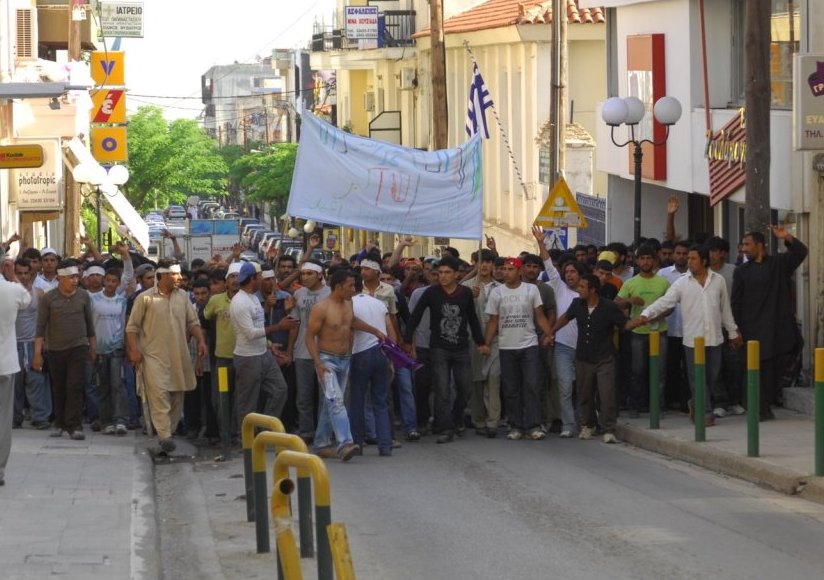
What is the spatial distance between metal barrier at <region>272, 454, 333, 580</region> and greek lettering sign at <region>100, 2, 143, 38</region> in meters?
36.7

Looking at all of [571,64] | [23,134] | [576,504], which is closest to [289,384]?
[576,504]

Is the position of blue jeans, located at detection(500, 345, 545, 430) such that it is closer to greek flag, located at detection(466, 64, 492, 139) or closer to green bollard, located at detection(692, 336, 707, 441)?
green bollard, located at detection(692, 336, 707, 441)

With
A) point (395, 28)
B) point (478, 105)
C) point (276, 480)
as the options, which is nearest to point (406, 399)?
point (276, 480)

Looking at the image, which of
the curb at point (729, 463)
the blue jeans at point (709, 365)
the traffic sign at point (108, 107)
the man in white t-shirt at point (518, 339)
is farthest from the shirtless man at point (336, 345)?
the traffic sign at point (108, 107)

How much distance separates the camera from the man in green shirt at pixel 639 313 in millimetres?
15492

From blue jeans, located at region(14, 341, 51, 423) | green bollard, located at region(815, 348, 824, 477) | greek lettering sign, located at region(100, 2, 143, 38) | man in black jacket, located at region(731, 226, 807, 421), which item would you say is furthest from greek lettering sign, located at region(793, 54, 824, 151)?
greek lettering sign, located at region(100, 2, 143, 38)

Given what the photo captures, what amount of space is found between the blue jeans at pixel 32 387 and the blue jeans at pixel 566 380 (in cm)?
540

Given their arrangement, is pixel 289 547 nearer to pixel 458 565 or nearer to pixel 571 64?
pixel 458 565

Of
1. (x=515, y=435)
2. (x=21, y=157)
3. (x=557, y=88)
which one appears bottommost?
(x=515, y=435)

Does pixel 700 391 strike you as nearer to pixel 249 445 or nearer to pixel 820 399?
pixel 820 399

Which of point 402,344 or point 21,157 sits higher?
point 21,157

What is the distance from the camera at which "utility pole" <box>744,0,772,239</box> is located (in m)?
16.0

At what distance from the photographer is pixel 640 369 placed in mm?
15922

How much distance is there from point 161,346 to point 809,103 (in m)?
6.74
